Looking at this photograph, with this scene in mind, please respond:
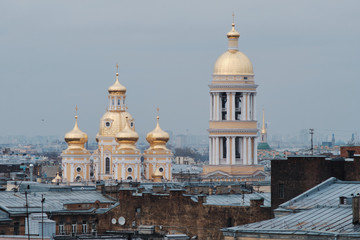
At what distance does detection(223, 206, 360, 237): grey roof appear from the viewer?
134 feet

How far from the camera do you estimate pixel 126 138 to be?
452 ft

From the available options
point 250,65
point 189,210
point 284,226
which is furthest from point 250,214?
point 250,65

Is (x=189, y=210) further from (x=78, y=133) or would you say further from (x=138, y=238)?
(x=78, y=133)

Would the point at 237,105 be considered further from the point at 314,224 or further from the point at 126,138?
the point at 314,224

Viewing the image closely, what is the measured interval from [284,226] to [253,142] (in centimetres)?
9290

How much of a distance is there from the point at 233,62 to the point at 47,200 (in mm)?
A: 65189

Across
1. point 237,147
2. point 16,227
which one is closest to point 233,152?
point 237,147

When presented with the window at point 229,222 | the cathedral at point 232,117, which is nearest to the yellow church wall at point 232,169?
the cathedral at point 232,117

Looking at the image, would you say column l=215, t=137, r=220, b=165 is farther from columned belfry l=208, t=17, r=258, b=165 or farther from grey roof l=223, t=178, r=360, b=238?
grey roof l=223, t=178, r=360, b=238

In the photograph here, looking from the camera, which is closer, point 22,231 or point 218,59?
point 22,231

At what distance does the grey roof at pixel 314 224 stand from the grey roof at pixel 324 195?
172cm

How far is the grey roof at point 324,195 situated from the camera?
154ft

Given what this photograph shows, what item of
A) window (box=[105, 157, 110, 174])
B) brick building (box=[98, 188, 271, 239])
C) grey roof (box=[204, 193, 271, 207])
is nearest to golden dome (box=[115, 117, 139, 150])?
window (box=[105, 157, 110, 174])

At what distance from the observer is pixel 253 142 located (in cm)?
13538
